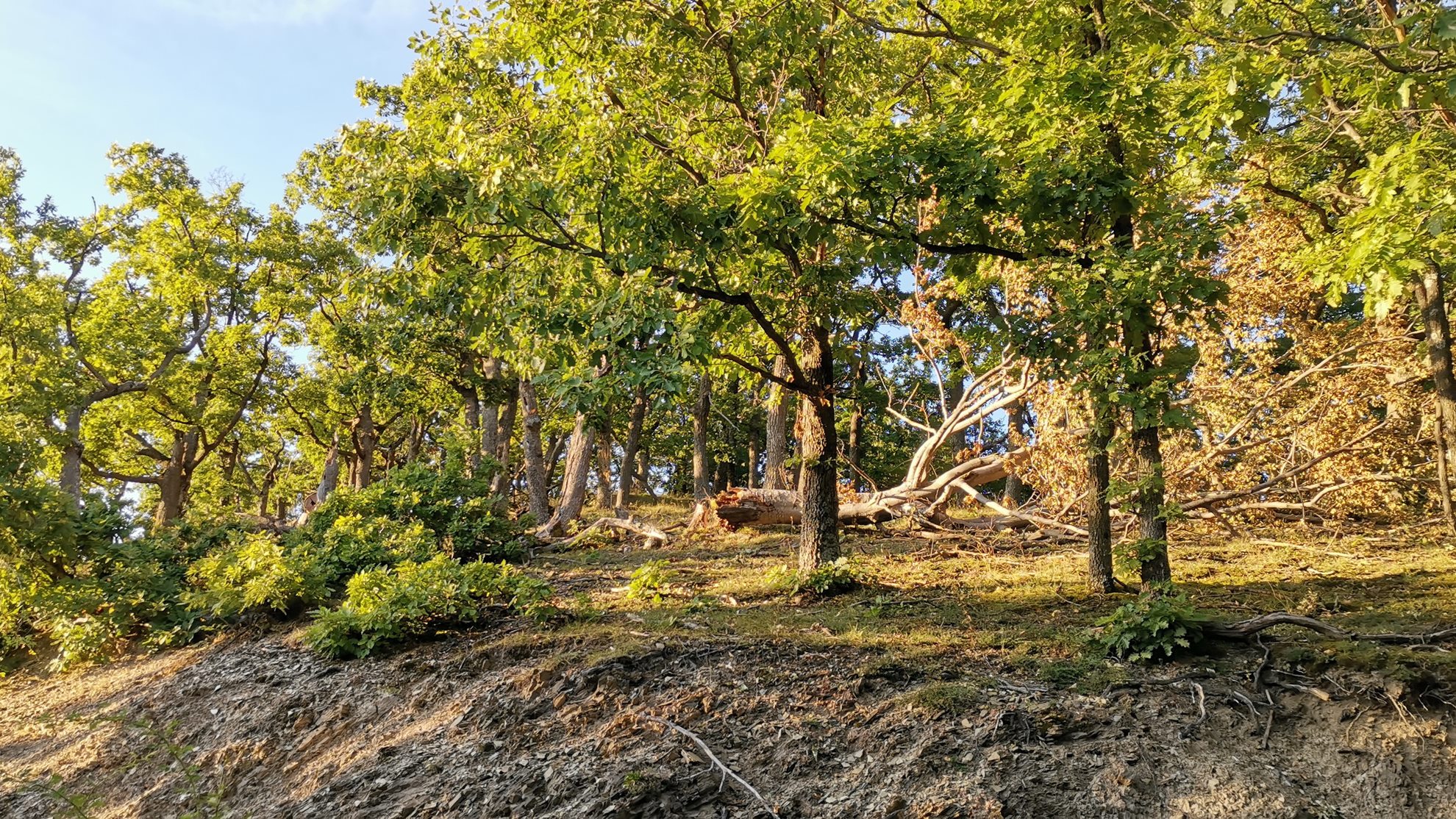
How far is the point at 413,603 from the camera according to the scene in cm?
657

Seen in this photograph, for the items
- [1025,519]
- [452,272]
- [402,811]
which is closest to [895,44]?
[452,272]

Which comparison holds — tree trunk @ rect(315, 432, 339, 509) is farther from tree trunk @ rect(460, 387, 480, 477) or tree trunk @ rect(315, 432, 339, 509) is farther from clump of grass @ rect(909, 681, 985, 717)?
clump of grass @ rect(909, 681, 985, 717)

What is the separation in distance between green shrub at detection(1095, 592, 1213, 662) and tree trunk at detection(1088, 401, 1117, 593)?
1.18 metres

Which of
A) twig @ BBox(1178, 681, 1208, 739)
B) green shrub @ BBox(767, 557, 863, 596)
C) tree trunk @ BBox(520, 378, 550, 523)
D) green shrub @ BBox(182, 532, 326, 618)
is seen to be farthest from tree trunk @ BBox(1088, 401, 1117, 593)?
tree trunk @ BBox(520, 378, 550, 523)

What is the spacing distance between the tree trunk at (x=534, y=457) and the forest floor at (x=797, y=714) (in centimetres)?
761

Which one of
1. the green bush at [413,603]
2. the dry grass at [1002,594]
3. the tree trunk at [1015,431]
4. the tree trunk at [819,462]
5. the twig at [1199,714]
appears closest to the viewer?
the twig at [1199,714]

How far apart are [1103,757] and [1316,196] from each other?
302 inches

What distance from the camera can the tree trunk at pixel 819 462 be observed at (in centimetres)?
793

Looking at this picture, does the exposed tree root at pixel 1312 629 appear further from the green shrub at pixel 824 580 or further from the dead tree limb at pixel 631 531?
the dead tree limb at pixel 631 531

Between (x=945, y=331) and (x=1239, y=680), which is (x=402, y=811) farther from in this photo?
(x=945, y=331)

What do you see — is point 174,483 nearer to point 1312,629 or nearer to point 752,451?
point 752,451

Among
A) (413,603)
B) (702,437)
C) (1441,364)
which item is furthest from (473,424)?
(1441,364)

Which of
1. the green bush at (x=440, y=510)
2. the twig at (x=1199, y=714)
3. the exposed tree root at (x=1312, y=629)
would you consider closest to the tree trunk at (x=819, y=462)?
the exposed tree root at (x=1312, y=629)

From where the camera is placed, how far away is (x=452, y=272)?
253 inches
